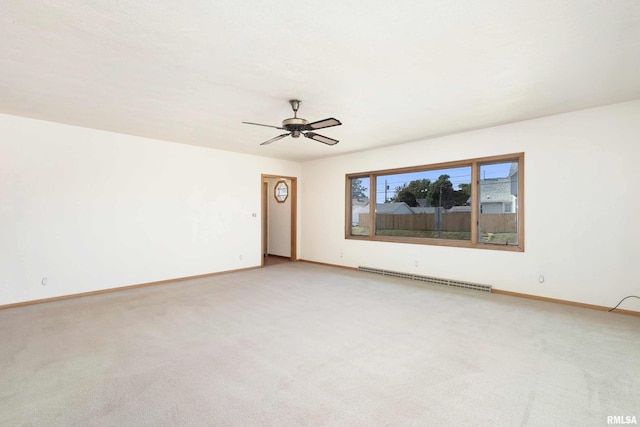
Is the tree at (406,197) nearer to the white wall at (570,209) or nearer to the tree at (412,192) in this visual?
the tree at (412,192)

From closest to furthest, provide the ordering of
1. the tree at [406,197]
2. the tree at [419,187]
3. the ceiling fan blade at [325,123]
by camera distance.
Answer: the ceiling fan blade at [325,123], the tree at [419,187], the tree at [406,197]

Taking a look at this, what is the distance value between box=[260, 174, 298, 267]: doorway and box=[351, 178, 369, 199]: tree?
1.61 meters

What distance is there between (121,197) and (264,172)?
9.54 ft

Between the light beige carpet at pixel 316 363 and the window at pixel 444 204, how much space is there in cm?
123

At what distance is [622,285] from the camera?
3.64m

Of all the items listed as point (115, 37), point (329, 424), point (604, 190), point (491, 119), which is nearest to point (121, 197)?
point (115, 37)

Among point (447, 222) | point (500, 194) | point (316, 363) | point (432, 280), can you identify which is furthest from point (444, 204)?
point (316, 363)

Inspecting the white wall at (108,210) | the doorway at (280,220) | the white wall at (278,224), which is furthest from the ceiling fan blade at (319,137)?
the white wall at (278,224)

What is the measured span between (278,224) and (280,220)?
0.15 m

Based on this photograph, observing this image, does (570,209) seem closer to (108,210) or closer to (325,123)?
(325,123)

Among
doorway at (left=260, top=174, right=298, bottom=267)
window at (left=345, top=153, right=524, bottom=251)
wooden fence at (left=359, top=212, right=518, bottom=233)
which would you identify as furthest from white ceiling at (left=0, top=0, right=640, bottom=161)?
doorway at (left=260, top=174, right=298, bottom=267)

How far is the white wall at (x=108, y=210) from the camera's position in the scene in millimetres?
4016

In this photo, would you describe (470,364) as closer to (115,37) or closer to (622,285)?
(622,285)

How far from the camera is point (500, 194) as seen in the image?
468cm
